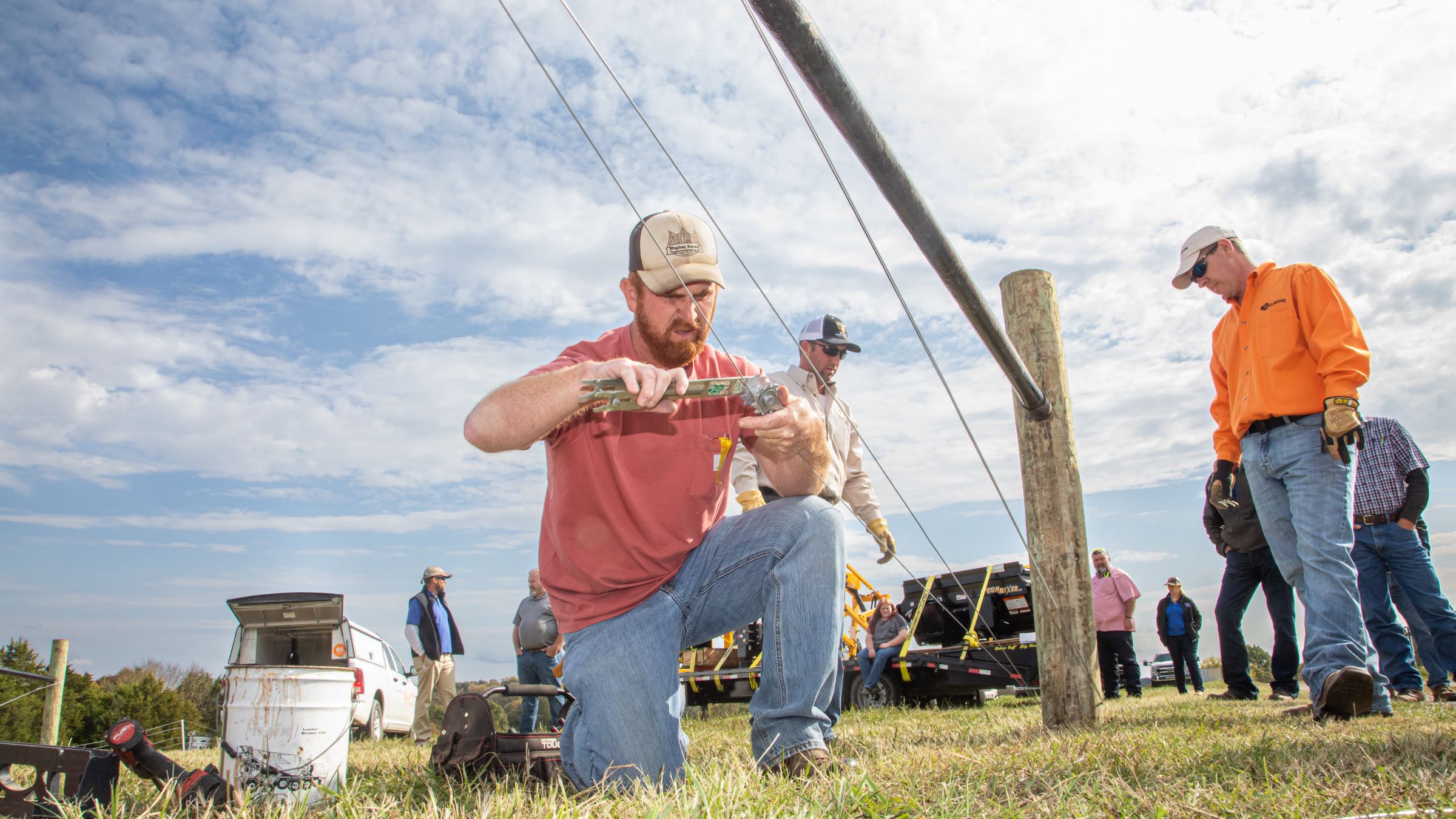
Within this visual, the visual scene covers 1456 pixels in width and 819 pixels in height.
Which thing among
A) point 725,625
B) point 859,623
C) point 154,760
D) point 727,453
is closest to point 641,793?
point 725,625

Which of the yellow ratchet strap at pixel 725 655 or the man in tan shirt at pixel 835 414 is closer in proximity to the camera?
the man in tan shirt at pixel 835 414

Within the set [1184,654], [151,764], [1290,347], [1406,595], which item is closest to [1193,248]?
[1290,347]

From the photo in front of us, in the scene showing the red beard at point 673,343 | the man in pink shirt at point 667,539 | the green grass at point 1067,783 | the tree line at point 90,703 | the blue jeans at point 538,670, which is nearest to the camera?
the green grass at point 1067,783

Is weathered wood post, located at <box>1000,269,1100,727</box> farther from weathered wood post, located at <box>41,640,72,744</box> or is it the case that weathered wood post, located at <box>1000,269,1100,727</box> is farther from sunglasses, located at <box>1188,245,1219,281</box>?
weathered wood post, located at <box>41,640,72,744</box>

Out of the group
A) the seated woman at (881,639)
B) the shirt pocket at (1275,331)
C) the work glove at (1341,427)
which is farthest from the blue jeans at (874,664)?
the work glove at (1341,427)

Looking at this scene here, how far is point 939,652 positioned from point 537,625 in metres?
4.44

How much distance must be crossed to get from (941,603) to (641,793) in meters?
9.84

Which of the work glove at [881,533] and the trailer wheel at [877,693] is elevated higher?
the work glove at [881,533]

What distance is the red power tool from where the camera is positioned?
2.56 metres

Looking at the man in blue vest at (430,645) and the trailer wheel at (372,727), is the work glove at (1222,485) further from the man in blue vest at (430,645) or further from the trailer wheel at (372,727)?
the trailer wheel at (372,727)

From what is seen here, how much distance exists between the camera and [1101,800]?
1.68 metres

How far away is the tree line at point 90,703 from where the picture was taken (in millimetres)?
17047

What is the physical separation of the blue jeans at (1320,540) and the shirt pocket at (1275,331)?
344 mm

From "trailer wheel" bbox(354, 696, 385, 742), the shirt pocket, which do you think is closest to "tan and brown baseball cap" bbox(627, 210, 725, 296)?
the shirt pocket
